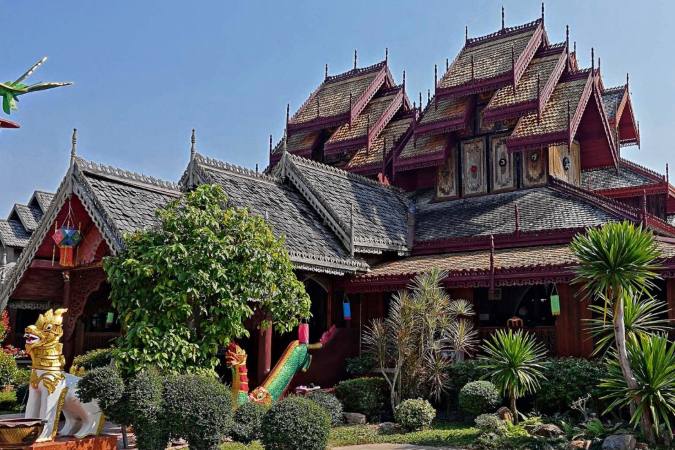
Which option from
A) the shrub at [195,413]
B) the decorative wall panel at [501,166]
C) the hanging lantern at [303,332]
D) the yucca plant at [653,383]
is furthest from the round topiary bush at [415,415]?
the decorative wall panel at [501,166]

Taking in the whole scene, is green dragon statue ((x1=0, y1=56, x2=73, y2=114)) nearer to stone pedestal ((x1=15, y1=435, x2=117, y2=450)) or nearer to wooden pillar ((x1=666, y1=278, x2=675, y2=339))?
stone pedestal ((x1=15, y1=435, x2=117, y2=450))

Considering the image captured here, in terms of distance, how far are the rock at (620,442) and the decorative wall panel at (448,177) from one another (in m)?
10.9

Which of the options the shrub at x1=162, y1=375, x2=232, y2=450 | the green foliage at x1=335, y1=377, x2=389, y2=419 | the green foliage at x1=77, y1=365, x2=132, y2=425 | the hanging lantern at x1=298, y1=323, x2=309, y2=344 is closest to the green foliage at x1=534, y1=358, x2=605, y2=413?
the green foliage at x1=335, y1=377, x2=389, y2=419

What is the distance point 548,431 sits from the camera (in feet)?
37.6

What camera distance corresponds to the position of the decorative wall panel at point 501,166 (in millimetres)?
19984

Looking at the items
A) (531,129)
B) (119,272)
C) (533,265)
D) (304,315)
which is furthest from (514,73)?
(119,272)

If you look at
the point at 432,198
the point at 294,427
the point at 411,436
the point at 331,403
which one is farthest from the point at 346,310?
the point at 294,427

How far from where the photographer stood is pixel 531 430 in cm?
1180

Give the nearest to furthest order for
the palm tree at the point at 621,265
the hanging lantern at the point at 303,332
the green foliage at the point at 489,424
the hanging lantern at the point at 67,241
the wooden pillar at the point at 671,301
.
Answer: the palm tree at the point at 621,265 → the green foliage at the point at 489,424 → the wooden pillar at the point at 671,301 → the hanging lantern at the point at 67,241 → the hanging lantern at the point at 303,332

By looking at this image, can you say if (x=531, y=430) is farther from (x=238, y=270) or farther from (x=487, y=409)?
(x=238, y=270)

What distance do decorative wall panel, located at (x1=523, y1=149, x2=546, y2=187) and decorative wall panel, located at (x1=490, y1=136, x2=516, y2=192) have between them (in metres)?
0.37

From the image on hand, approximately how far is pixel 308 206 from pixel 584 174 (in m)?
10.8

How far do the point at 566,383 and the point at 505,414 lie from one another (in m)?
1.25

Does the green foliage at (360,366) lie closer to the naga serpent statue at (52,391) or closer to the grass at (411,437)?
the grass at (411,437)
